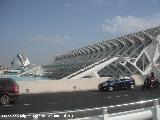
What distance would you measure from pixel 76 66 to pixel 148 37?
1220 inches

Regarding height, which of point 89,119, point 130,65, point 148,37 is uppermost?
point 148,37

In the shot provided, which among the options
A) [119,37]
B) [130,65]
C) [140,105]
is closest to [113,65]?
[130,65]

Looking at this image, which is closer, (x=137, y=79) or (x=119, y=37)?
(x=137, y=79)

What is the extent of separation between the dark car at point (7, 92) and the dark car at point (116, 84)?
15.0 meters

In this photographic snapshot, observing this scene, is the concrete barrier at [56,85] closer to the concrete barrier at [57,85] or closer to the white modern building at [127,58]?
the concrete barrier at [57,85]

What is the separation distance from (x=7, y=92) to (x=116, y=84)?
17077 mm

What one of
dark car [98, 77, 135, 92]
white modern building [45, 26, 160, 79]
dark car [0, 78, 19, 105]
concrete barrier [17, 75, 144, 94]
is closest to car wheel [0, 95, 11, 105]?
dark car [0, 78, 19, 105]

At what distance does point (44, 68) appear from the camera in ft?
558

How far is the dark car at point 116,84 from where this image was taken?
34.1 metres

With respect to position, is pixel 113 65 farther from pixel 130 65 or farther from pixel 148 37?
pixel 148 37

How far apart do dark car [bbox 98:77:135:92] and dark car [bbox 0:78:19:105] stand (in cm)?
1504

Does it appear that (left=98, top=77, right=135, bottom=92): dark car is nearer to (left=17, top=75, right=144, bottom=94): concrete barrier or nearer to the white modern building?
(left=17, top=75, right=144, bottom=94): concrete barrier

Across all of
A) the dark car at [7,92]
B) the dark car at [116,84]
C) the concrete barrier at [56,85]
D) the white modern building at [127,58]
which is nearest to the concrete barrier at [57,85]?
the concrete barrier at [56,85]

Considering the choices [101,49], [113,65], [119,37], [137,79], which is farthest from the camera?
[101,49]
